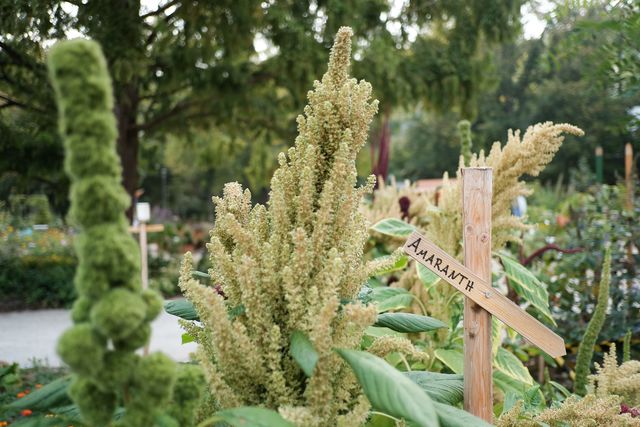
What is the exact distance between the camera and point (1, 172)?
28.0 ft

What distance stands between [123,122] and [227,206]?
868cm

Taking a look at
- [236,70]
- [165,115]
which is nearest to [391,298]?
[236,70]

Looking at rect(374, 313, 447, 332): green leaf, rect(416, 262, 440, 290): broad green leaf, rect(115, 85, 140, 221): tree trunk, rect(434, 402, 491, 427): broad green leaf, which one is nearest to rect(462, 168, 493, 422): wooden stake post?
rect(374, 313, 447, 332): green leaf

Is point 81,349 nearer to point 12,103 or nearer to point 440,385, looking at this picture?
point 440,385

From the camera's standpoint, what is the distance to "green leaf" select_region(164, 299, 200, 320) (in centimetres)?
162

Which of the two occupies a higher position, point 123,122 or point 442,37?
point 442,37

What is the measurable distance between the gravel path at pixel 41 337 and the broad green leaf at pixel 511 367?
3301 millimetres

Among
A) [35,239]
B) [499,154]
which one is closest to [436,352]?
[499,154]

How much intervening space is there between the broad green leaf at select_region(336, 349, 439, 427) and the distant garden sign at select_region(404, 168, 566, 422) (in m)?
0.53

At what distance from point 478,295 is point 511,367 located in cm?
104

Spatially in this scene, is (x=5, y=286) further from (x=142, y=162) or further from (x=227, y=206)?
(x=227, y=206)

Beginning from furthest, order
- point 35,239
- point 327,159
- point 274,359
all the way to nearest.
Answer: point 35,239 < point 327,159 < point 274,359

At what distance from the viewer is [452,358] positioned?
2.49 m

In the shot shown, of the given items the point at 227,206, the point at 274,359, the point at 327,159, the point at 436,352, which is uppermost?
the point at 327,159
